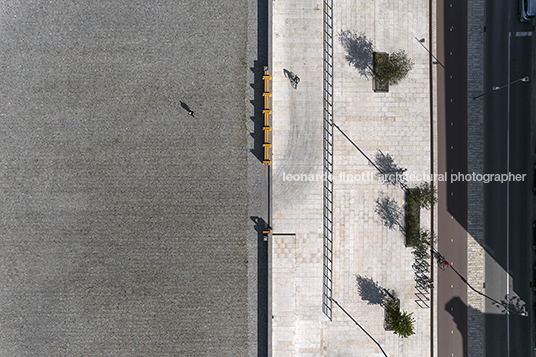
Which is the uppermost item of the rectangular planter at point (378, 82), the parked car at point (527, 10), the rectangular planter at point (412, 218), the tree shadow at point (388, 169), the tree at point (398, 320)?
the parked car at point (527, 10)

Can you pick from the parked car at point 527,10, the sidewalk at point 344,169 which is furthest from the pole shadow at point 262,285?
the parked car at point 527,10

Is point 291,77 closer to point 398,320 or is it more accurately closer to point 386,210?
point 386,210

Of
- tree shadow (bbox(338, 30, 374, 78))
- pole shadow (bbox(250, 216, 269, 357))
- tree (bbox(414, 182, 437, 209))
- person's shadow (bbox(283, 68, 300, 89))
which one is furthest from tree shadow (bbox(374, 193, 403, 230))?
person's shadow (bbox(283, 68, 300, 89))

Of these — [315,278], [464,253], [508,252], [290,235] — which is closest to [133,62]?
[290,235]

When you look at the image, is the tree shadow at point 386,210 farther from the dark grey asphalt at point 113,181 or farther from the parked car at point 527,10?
the parked car at point 527,10

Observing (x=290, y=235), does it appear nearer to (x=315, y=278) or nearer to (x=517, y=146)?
(x=315, y=278)

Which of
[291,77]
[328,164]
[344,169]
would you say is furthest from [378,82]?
[328,164]

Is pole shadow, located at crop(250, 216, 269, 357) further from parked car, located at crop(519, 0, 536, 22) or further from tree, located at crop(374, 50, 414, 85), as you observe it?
parked car, located at crop(519, 0, 536, 22)
